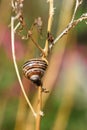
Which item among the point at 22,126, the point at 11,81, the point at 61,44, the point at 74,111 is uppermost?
the point at 61,44

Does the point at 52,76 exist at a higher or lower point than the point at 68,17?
lower

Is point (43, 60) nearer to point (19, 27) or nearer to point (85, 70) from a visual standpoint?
point (19, 27)

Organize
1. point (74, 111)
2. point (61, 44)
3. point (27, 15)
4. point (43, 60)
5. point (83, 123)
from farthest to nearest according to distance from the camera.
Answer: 1. point (74, 111)
2. point (83, 123)
3. point (27, 15)
4. point (61, 44)
5. point (43, 60)

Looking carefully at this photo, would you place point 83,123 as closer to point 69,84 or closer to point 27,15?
point 27,15

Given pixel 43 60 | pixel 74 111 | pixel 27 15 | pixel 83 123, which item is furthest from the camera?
pixel 74 111

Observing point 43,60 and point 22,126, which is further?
point 22,126

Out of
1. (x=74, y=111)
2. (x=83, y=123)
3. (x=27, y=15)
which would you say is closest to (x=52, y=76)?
(x=27, y=15)
